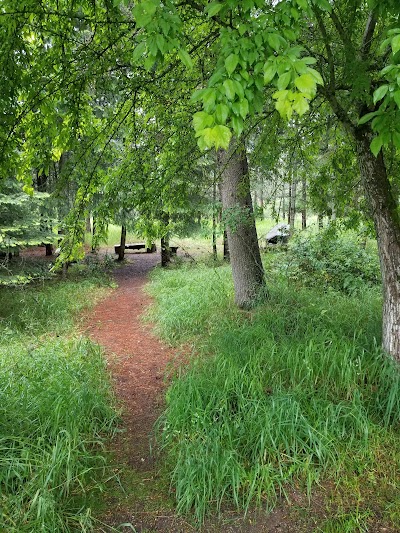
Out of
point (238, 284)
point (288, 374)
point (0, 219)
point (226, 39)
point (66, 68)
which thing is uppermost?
point (66, 68)

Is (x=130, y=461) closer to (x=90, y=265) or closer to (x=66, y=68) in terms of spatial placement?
(x=66, y=68)

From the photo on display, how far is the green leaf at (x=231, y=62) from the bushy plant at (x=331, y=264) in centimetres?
587

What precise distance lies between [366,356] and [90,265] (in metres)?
11.1

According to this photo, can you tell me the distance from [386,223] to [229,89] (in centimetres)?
275

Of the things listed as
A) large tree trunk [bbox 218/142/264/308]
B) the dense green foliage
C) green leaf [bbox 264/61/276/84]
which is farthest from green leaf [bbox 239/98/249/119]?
the dense green foliage

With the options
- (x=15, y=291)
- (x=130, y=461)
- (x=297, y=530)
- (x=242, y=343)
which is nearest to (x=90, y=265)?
(x=15, y=291)

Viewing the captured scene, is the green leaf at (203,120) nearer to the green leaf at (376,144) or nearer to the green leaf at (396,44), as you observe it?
the green leaf at (396,44)

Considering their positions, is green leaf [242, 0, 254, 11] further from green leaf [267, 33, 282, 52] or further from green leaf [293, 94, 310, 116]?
green leaf [293, 94, 310, 116]

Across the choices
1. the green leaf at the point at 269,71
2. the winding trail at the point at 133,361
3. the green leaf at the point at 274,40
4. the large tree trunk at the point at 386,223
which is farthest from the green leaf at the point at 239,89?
the winding trail at the point at 133,361

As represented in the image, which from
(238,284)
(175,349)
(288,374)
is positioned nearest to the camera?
(288,374)

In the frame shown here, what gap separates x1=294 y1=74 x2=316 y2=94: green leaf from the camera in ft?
5.04

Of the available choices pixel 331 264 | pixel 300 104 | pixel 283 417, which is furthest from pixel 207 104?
pixel 331 264

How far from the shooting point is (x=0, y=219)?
870 cm

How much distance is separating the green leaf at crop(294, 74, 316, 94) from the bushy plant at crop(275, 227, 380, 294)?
5.90 m
